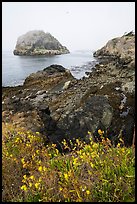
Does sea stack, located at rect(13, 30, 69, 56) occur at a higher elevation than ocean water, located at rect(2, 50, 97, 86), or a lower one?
higher

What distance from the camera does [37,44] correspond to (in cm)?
9025

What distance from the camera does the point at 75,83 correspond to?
831 inches

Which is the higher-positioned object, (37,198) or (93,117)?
(93,117)

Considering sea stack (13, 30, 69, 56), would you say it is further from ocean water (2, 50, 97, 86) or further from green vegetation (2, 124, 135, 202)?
green vegetation (2, 124, 135, 202)

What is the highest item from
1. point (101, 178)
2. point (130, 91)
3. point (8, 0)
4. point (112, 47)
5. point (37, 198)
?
point (112, 47)

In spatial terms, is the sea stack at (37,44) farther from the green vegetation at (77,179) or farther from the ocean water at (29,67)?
the green vegetation at (77,179)

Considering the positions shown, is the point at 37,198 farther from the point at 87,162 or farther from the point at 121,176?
the point at 121,176

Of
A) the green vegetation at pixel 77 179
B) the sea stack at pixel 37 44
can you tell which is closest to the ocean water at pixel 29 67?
the green vegetation at pixel 77 179

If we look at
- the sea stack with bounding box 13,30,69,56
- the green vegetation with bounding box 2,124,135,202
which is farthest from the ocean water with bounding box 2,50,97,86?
the sea stack with bounding box 13,30,69,56

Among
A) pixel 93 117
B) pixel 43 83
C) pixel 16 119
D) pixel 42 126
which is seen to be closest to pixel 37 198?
pixel 93 117

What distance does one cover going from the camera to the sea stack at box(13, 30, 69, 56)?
283ft

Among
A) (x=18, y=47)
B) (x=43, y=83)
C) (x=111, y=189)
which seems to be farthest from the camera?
(x=18, y=47)

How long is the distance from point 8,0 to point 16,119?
6.84m

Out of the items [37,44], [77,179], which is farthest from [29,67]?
[37,44]
